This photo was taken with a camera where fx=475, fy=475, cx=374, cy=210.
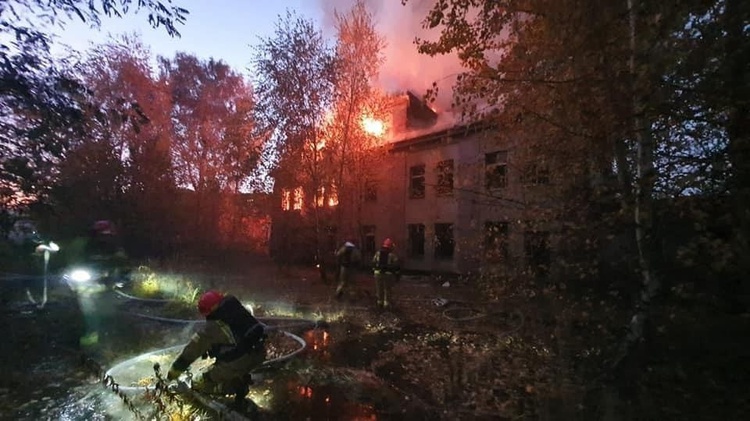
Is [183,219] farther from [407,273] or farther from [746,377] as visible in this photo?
[746,377]

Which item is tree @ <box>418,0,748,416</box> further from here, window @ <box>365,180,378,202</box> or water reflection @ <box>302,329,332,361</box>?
window @ <box>365,180,378,202</box>

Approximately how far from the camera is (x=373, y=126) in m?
19.5

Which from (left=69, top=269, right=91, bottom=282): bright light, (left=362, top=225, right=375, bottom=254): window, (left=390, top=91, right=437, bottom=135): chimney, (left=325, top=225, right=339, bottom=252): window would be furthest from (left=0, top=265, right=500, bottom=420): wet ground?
(left=390, top=91, right=437, bottom=135): chimney

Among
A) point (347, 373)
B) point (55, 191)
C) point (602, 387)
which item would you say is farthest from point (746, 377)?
point (55, 191)

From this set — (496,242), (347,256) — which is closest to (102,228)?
(347,256)

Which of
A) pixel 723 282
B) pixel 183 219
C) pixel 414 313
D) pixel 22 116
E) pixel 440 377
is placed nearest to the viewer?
pixel 22 116

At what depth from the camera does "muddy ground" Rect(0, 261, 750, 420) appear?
16.6ft

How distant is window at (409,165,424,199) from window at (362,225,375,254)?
10.0 ft

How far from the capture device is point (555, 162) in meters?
6.33

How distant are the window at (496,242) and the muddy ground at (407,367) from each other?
159 centimetres

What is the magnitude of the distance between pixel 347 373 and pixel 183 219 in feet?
63.5

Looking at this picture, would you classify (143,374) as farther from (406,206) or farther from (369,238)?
(369,238)

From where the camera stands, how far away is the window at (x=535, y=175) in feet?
23.0

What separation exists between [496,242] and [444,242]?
14.6m
